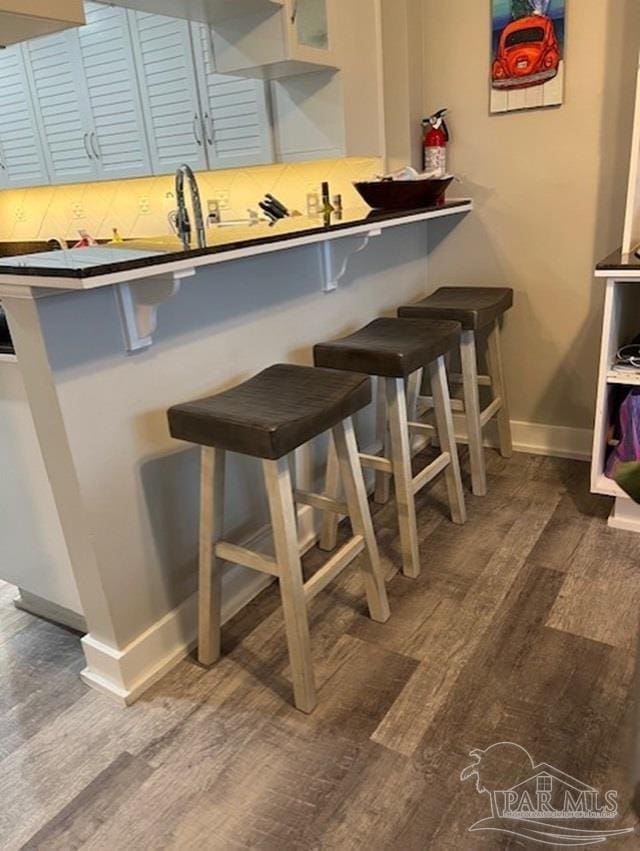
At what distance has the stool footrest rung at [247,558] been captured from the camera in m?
1.53

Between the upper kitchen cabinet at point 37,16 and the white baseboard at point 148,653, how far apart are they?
1.66 meters

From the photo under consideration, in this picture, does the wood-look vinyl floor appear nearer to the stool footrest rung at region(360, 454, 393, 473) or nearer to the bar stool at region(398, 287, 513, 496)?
the stool footrest rung at region(360, 454, 393, 473)

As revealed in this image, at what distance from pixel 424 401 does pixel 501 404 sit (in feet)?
1.18

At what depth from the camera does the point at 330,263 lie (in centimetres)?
219

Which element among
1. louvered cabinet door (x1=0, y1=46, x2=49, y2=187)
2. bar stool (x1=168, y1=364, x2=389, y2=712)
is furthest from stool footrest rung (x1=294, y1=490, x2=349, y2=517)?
louvered cabinet door (x1=0, y1=46, x2=49, y2=187)

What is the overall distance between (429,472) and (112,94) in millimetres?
2639

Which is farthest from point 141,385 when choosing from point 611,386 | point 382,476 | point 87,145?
point 87,145

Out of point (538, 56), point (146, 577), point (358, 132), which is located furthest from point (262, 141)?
point (146, 577)

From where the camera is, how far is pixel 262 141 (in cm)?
281

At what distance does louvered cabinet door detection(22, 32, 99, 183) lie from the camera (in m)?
3.40

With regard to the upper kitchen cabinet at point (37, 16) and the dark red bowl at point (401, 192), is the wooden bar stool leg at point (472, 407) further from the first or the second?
the upper kitchen cabinet at point (37, 16)

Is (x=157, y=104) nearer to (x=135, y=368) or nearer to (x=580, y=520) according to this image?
(x=135, y=368)

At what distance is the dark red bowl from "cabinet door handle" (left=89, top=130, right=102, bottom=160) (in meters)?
1.83

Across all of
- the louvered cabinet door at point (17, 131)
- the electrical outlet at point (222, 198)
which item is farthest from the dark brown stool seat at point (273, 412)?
the louvered cabinet door at point (17, 131)
